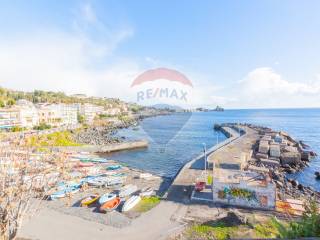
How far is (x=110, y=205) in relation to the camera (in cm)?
1700

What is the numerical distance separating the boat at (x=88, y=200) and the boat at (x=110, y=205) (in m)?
1.45

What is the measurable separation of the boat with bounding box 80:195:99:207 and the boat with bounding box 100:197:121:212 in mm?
1450

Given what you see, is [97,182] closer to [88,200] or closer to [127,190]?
[127,190]

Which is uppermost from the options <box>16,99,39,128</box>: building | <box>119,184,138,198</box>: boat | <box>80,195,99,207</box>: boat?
<box>16,99,39,128</box>: building

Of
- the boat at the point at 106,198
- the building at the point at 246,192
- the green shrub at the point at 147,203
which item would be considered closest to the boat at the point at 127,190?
the boat at the point at 106,198

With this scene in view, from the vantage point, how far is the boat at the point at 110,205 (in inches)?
648

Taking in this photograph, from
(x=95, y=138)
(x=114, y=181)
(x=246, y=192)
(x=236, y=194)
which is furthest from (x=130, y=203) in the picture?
(x=95, y=138)

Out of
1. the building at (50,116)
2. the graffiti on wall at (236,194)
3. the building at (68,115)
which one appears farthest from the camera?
the building at (68,115)

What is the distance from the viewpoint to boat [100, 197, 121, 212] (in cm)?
1645

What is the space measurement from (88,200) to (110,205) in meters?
2.25

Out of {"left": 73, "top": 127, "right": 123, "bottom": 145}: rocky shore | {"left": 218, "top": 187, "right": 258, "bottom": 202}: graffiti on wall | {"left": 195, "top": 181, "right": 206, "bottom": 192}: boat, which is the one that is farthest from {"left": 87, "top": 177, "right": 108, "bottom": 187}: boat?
{"left": 73, "top": 127, "right": 123, "bottom": 145}: rocky shore

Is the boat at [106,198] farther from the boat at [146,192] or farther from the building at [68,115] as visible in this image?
the building at [68,115]

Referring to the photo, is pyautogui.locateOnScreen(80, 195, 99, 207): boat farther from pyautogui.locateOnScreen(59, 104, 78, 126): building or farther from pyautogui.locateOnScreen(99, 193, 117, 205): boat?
pyautogui.locateOnScreen(59, 104, 78, 126): building

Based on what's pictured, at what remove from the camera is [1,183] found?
7008 millimetres
